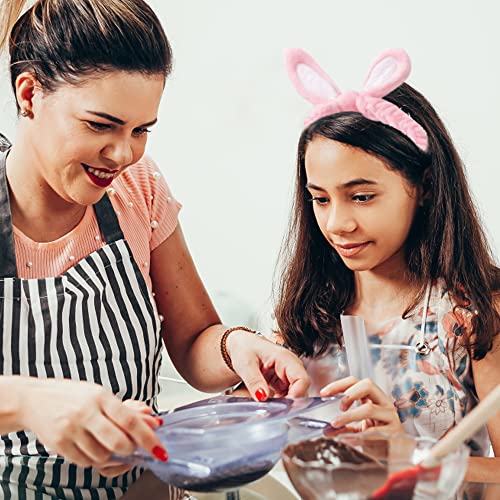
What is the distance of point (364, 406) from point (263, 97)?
2.11m

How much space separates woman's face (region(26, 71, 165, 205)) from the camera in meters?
1.31

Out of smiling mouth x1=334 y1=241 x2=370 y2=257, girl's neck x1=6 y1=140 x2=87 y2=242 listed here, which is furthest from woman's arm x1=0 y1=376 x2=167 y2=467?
smiling mouth x1=334 y1=241 x2=370 y2=257

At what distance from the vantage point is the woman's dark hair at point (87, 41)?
132cm

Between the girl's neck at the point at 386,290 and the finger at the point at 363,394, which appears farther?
the girl's neck at the point at 386,290

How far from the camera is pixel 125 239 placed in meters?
1.53

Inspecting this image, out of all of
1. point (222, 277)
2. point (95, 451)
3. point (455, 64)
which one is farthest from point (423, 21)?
point (95, 451)

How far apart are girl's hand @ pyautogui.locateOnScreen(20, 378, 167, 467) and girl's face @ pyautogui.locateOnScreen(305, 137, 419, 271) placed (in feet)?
1.95

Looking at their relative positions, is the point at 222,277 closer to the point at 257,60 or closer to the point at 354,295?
the point at 257,60

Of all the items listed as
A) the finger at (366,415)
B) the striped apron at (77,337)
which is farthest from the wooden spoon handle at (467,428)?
the striped apron at (77,337)

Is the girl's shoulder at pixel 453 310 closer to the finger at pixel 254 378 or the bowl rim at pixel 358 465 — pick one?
the finger at pixel 254 378

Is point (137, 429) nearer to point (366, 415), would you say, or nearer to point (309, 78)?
point (366, 415)

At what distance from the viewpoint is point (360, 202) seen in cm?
147

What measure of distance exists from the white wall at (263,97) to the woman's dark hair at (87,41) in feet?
4.48

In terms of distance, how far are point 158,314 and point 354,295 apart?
1.22 feet
